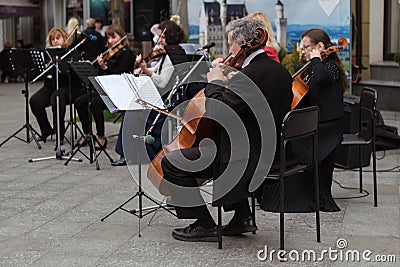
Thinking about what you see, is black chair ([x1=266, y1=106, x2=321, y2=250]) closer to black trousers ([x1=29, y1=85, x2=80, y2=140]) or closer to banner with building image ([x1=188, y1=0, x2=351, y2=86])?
black trousers ([x1=29, y1=85, x2=80, y2=140])

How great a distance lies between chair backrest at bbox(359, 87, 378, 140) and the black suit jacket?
5.02ft

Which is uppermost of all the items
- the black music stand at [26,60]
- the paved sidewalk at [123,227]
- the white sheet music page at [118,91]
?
the black music stand at [26,60]

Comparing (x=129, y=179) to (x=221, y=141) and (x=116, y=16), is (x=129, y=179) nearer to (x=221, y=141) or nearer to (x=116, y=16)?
(x=221, y=141)

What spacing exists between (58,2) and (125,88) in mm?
17272

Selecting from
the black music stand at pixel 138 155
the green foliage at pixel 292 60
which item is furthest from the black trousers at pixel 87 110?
the green foliage at pixel 292 60

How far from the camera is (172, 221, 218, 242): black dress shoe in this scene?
562cm

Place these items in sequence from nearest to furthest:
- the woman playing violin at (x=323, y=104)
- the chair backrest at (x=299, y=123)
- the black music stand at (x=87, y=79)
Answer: the chair backrest at (x=299, y=123), the woman playing violin at (x=323, y=104), the black music stand at (x=87, y=79)

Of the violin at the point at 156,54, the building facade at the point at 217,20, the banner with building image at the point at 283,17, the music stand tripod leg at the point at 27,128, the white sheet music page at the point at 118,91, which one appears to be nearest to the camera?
the white sheet music page at the point at 118,91

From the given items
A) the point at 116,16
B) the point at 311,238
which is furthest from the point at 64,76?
the point at 116,16

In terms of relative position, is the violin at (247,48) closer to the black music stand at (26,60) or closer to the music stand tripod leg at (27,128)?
the black music stand at (26,60)

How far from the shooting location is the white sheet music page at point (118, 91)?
616cm

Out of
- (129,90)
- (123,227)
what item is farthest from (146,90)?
(123,227)

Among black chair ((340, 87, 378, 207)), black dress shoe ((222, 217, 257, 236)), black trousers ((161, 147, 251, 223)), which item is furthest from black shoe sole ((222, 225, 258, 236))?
black chair ((340, 87, 378, 207))

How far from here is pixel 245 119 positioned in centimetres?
527
